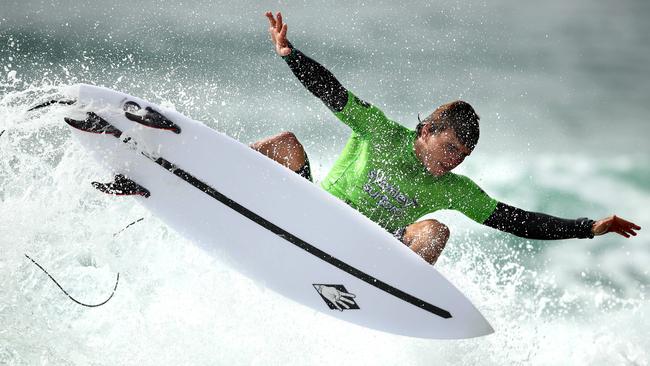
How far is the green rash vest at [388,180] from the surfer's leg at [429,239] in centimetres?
16

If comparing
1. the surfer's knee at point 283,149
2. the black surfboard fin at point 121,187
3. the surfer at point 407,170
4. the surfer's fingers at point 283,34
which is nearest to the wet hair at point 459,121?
the surfer at point 407,170

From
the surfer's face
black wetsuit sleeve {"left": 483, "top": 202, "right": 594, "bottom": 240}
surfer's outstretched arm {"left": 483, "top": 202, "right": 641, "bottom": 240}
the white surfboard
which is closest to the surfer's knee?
the white surfboard

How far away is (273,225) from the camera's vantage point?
489cm

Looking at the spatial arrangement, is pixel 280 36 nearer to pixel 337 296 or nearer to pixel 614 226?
pixel 337 296

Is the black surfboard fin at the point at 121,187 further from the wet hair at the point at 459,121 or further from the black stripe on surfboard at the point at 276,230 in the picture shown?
the wet hair at the point at 459,121

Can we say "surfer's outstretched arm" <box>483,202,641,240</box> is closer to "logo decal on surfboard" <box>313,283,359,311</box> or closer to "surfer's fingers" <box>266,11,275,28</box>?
"logo decal on surfboard" <box>313,283,359,311</box>

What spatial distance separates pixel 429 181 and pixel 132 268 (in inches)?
161

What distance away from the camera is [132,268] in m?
7.39

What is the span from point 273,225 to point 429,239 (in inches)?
47.0

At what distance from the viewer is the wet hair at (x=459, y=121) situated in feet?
14.6

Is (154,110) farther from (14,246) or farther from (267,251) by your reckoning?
(14,246)

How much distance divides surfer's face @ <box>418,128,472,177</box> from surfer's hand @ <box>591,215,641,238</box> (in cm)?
125

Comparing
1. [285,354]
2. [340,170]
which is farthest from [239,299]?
[340,170]

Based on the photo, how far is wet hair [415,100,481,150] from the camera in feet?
14.6
